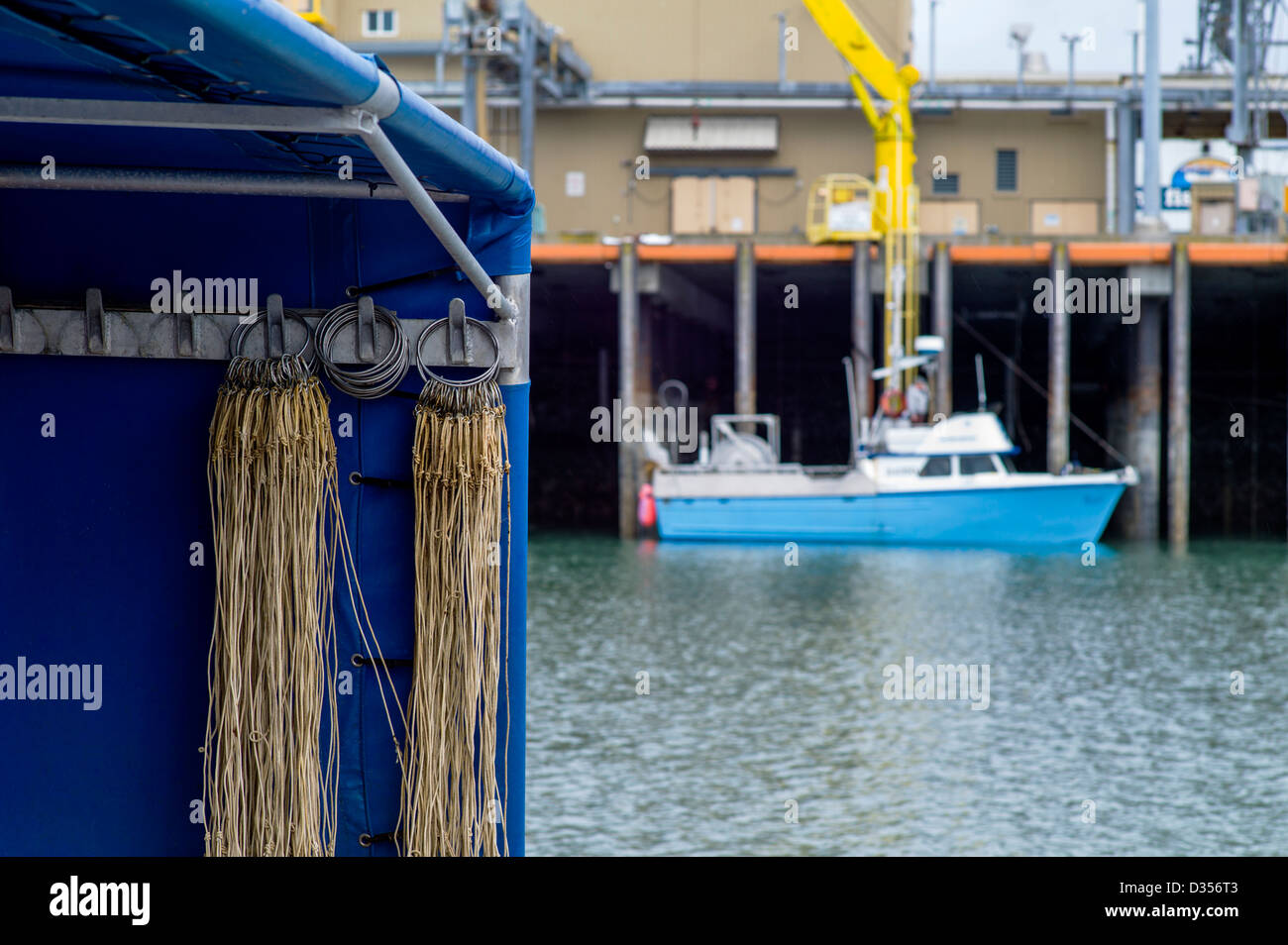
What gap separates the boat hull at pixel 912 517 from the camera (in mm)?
24281

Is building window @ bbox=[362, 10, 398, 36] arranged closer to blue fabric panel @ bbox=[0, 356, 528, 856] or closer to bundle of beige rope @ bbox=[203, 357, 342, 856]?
blue fabric panel @ bbox=[0, 356, 528, 856]

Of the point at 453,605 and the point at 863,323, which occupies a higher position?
the point at 863,323

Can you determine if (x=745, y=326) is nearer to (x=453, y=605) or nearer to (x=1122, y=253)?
(x=1122, y=253)

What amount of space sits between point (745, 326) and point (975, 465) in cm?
437

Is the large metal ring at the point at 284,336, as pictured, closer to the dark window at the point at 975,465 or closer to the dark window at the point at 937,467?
the dark window at the point at 975,465

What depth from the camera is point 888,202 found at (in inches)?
1057

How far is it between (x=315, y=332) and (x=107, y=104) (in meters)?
0.91

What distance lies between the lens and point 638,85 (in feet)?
110

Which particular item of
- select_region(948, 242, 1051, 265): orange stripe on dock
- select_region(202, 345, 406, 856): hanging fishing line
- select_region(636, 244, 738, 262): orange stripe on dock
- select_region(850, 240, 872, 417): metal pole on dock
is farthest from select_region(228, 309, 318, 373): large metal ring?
select_region(948, 242, 1051, 265): orange stripe on dock

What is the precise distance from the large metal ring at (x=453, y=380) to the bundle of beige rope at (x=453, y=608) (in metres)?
0.01

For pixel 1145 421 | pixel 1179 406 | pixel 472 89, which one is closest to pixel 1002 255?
pixel 1145 421

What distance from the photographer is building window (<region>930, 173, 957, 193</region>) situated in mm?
35031

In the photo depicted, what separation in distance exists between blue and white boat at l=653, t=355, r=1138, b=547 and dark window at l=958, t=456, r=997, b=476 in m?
0.02
